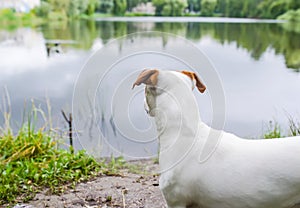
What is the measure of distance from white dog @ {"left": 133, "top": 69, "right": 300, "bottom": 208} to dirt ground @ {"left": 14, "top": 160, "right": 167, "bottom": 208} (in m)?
0.62

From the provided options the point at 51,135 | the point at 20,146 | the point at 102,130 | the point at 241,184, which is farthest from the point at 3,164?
the point at 241,184

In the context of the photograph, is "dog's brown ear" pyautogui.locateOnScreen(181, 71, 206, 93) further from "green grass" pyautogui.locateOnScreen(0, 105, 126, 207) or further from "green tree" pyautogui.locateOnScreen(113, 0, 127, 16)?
"green tree" pyautogui.locateOnScreen(113, 0, 127, 16)

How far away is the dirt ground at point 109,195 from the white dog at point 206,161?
625 millimetres

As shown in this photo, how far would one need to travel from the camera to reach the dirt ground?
5.02 ft

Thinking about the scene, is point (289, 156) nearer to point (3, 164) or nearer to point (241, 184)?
point (241, 184)

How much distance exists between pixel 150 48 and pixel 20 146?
1315mm

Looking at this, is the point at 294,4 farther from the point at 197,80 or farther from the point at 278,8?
the point at 197,80

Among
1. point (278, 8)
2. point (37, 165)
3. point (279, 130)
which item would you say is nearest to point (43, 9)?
point (278, 8)

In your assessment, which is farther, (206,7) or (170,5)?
(206,7)

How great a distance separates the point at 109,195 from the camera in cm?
161

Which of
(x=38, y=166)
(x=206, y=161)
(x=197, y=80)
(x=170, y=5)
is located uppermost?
(x=170, y=5)

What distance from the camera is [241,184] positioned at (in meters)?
0.87

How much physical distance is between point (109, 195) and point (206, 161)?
2.62 feet

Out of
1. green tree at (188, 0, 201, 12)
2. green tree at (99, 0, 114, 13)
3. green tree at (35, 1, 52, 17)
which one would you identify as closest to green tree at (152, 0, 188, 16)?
green tree at (188, 0, 201, 12)
